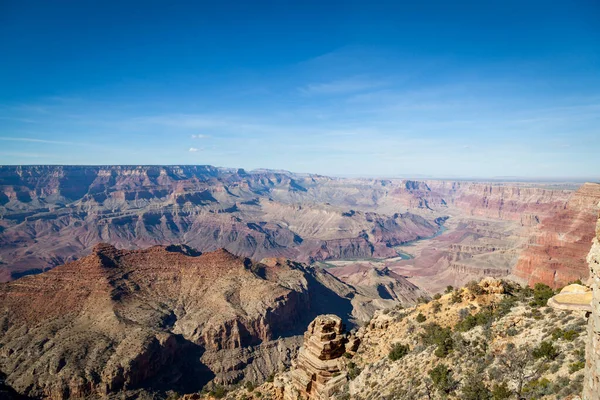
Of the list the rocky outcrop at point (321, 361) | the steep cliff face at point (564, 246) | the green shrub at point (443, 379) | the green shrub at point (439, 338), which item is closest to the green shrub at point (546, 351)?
the green shrub at point (443, 379)

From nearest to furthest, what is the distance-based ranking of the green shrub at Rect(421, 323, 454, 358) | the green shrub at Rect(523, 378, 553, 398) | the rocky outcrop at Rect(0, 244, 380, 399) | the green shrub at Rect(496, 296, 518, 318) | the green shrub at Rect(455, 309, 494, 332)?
1. the green shrub at Rect(523, 378, 553, 398)
2. the green shrub at Rect(421, 323, 454, 358)
3. the green shrub at Rect(455, 309, 494, 332)
4. the green shrub at Rect(496, 296, 518, 318)
5. the rocky outcrop at Rect(0, 244, 380, 399)

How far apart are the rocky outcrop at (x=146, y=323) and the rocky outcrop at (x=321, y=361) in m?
43.2

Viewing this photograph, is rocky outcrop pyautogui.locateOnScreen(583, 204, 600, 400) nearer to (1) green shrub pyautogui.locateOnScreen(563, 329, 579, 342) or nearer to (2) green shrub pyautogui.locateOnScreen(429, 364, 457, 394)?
(1) green shrub pyautogui.locateOnScreen(563, 329, 579, 342)

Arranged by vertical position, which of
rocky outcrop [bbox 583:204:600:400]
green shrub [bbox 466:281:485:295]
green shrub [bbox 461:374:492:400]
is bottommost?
green shrub [bbox 461:374:492:400]

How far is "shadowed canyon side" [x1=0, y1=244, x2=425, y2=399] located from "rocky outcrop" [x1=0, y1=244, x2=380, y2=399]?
201 millimetres

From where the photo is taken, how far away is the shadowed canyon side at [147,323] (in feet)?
194

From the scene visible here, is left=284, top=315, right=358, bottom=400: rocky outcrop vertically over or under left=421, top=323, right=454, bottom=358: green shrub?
under

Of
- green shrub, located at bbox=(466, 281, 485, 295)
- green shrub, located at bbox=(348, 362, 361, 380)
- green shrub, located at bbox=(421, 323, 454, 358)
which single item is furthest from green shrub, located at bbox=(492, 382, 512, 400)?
green shrub, located at bbox=(466, 281, 485, 295)

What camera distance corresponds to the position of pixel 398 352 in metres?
27.1

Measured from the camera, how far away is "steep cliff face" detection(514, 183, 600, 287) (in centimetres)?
9969

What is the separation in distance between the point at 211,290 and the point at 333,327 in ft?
217

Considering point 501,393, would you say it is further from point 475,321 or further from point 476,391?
point 475,321

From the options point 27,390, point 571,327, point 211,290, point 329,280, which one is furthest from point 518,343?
point 329,280

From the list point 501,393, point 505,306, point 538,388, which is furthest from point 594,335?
point 505,306
